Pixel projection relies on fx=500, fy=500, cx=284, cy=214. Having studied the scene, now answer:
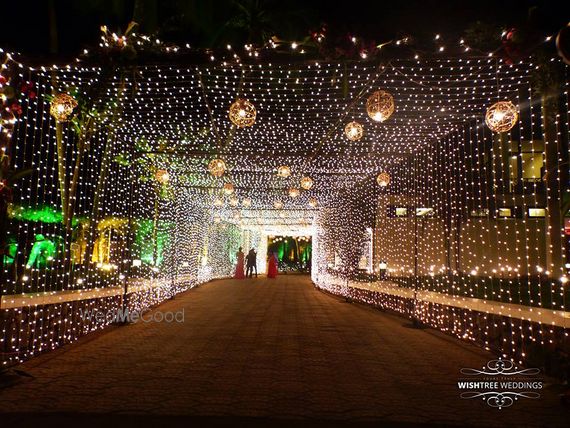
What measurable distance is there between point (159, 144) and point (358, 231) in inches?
211

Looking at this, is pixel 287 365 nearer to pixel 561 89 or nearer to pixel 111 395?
pixel 111 395

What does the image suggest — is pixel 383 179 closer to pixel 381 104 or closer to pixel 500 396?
pixel 381 104

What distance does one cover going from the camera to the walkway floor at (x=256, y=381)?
335cm

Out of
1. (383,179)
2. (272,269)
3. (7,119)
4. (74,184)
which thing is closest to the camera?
(7,119)

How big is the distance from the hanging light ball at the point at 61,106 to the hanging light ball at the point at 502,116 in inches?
181

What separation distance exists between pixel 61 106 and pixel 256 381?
366cm

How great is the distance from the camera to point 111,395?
3.79 metres

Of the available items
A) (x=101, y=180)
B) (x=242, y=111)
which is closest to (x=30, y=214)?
(x=101, y=180)

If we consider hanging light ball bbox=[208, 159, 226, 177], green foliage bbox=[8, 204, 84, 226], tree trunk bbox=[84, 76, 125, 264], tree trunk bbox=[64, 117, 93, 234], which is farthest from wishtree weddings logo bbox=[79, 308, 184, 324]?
hanging light ball bbox=[208, 159, 226, 177]

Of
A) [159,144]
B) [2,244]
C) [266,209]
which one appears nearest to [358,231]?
[159,144]

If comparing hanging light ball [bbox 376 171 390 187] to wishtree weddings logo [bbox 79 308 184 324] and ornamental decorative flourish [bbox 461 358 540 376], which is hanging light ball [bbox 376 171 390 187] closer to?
wishtree weddings logo [bbox 79 308 184 324]

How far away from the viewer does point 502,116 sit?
5.30 meters

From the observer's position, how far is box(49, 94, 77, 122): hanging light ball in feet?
18.2

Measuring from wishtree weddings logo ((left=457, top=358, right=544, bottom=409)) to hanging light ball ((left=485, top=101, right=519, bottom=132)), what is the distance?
2488mm
